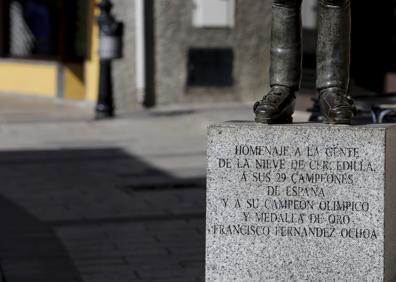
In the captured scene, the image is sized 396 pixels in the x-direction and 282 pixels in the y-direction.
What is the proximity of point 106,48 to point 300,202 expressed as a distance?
34.2ft

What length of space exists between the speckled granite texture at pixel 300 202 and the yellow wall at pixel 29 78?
14.4 meters

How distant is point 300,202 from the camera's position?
675cm

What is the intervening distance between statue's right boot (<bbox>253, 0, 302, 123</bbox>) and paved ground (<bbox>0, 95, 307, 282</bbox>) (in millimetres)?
1493

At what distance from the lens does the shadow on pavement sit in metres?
8.22

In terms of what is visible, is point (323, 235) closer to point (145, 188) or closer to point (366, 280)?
point (366, 280)

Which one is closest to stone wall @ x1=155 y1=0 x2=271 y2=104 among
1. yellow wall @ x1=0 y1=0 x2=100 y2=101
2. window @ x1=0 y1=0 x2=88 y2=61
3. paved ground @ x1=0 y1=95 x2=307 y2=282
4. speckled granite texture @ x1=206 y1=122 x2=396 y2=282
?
paved ground @ x1=0 y1=95 x2=307 y2=282

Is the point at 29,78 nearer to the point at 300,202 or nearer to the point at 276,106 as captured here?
the point at 276,106

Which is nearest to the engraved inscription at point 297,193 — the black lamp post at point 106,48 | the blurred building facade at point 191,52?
the black lamp post at point 106,48

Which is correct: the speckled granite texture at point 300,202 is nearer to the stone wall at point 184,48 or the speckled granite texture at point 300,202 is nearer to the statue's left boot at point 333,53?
the statue's left boot at point 333,53

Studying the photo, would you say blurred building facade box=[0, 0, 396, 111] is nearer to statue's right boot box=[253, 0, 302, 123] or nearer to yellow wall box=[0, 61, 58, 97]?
yellow wall box=[0, 61, 58, 97]

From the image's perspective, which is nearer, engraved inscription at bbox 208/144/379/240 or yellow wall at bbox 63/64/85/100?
engraved inscription at bbox 208/144/379/240

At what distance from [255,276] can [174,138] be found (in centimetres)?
880

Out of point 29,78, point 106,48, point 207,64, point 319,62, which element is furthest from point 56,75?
point 319,62

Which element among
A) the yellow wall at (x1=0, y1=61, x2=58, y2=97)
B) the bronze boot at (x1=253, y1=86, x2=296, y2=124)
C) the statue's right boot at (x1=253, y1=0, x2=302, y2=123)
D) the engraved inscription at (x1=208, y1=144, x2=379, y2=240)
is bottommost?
the yellow wall at (x1=0, y1=61, x2=58, y2=97)
